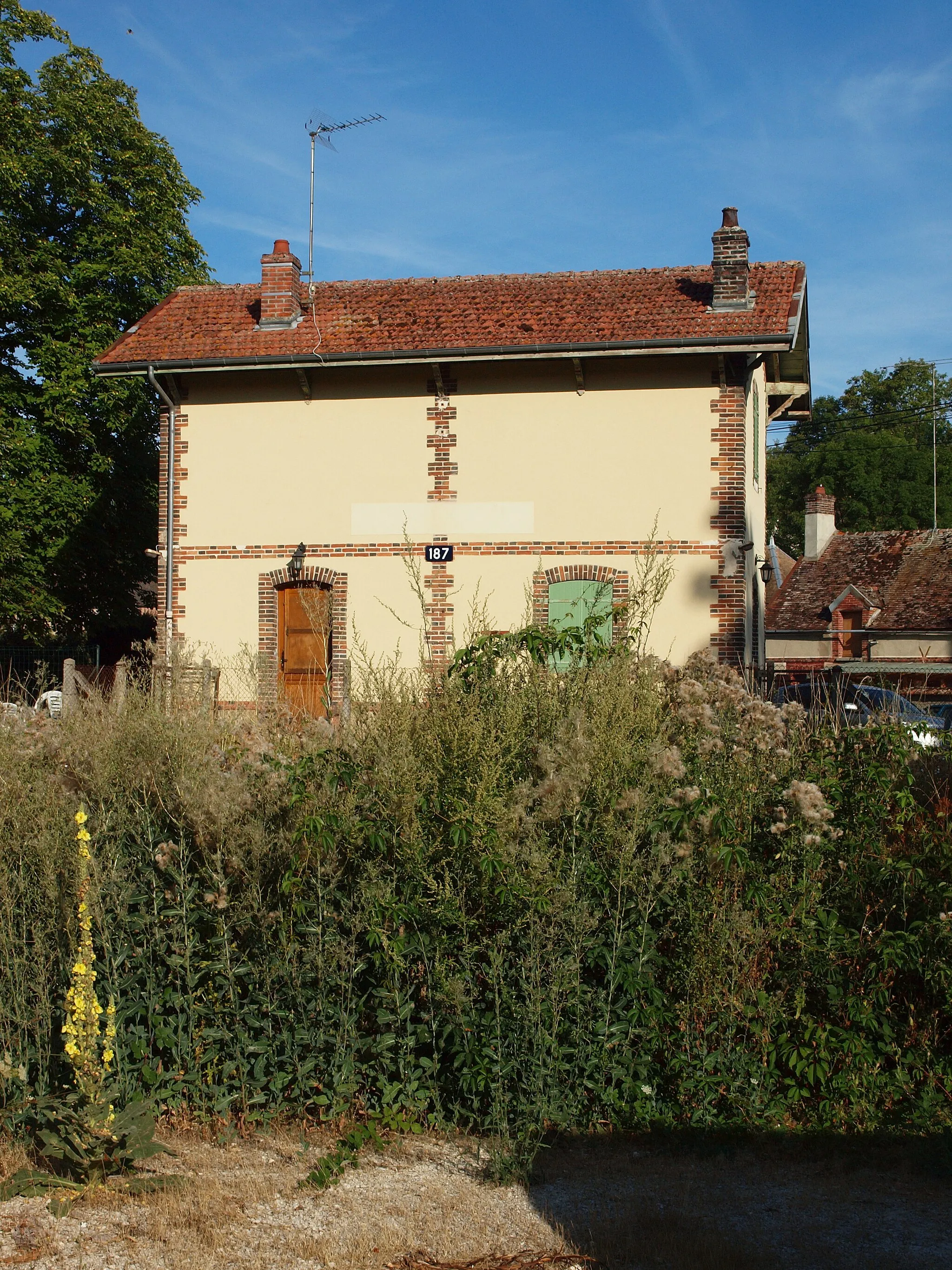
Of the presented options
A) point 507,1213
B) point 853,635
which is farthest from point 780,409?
point 507,1213

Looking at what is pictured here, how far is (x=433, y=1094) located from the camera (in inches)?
183

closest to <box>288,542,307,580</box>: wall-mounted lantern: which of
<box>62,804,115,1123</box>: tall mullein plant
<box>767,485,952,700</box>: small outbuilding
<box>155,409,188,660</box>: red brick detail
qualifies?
<box>155,409,188,660</box>: red brick detail

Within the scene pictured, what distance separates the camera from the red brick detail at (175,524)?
1648cm

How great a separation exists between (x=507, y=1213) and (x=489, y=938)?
100 cm

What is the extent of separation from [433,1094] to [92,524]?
63.0 feet

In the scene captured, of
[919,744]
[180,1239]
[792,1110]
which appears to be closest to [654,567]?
[919,744]

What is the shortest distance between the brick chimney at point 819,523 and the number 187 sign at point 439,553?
2763 cm

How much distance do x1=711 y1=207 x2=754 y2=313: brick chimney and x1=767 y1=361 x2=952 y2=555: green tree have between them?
129ft

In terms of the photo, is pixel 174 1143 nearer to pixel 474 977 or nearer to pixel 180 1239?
pixel 180 1239

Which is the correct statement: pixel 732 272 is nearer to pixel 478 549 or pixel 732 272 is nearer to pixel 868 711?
pixel 478 549

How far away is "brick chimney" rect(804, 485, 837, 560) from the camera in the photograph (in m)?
41.0

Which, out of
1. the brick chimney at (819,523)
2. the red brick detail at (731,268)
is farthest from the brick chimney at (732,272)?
the brick chimney at (819,523)

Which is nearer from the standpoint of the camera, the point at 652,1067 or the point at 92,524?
the point at 652,1067

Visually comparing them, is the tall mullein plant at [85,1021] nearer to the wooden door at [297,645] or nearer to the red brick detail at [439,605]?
the red brick detail at [439,605]
